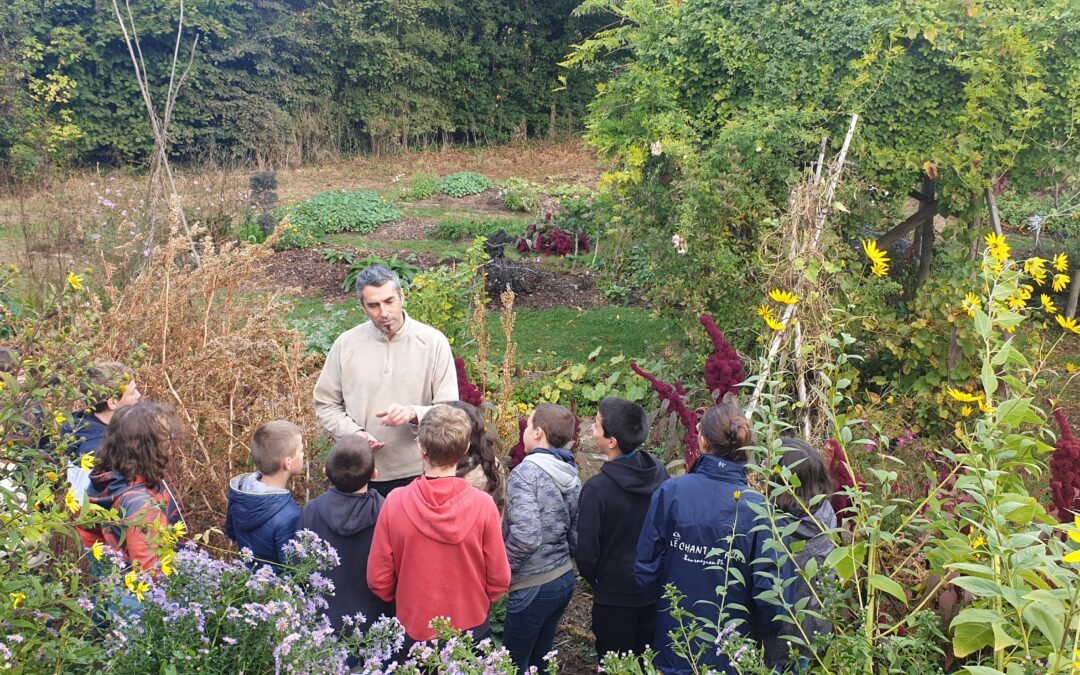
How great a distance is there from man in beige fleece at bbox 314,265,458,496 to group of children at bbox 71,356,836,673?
0.48 meters

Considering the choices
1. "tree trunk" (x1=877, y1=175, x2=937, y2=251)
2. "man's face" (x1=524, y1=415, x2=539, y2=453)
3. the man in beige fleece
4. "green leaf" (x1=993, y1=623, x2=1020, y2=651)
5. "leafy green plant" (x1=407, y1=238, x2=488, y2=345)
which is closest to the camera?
"green leaf" (x1=993, y1=623, x2=1020, y2=651)

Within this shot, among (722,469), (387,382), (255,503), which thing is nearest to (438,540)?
(255,503)

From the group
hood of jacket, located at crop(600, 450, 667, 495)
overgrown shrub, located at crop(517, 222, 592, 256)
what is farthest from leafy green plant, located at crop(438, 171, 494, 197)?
hood of jacket, located at crop(600, 450, 667, 495)

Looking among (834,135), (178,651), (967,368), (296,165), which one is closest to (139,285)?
(178,651)

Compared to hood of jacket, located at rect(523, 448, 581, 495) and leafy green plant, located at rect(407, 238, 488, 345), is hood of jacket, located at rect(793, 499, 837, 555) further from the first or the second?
leafy green plant, located at rect(407, 238, 488, 345)

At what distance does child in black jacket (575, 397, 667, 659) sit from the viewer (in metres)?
3.36

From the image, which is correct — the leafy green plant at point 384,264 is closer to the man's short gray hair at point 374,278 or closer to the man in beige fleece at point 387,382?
the man in beige fleece at point 387,382

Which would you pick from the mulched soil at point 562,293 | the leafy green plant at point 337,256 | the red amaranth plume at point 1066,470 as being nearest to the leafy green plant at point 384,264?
the leafy green plant at point 337,256

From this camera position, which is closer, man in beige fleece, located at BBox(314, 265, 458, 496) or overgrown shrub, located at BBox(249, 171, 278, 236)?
man in beige fleece, located at BBox(314, 265, 458, 496)

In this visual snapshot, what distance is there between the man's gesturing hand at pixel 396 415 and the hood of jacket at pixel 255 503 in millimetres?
583

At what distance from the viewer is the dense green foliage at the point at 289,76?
61.3 ft

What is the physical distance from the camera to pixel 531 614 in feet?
11.1

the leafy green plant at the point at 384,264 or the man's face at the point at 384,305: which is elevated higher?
the man's face at the point at 384,305

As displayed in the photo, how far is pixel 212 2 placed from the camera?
20.4m
